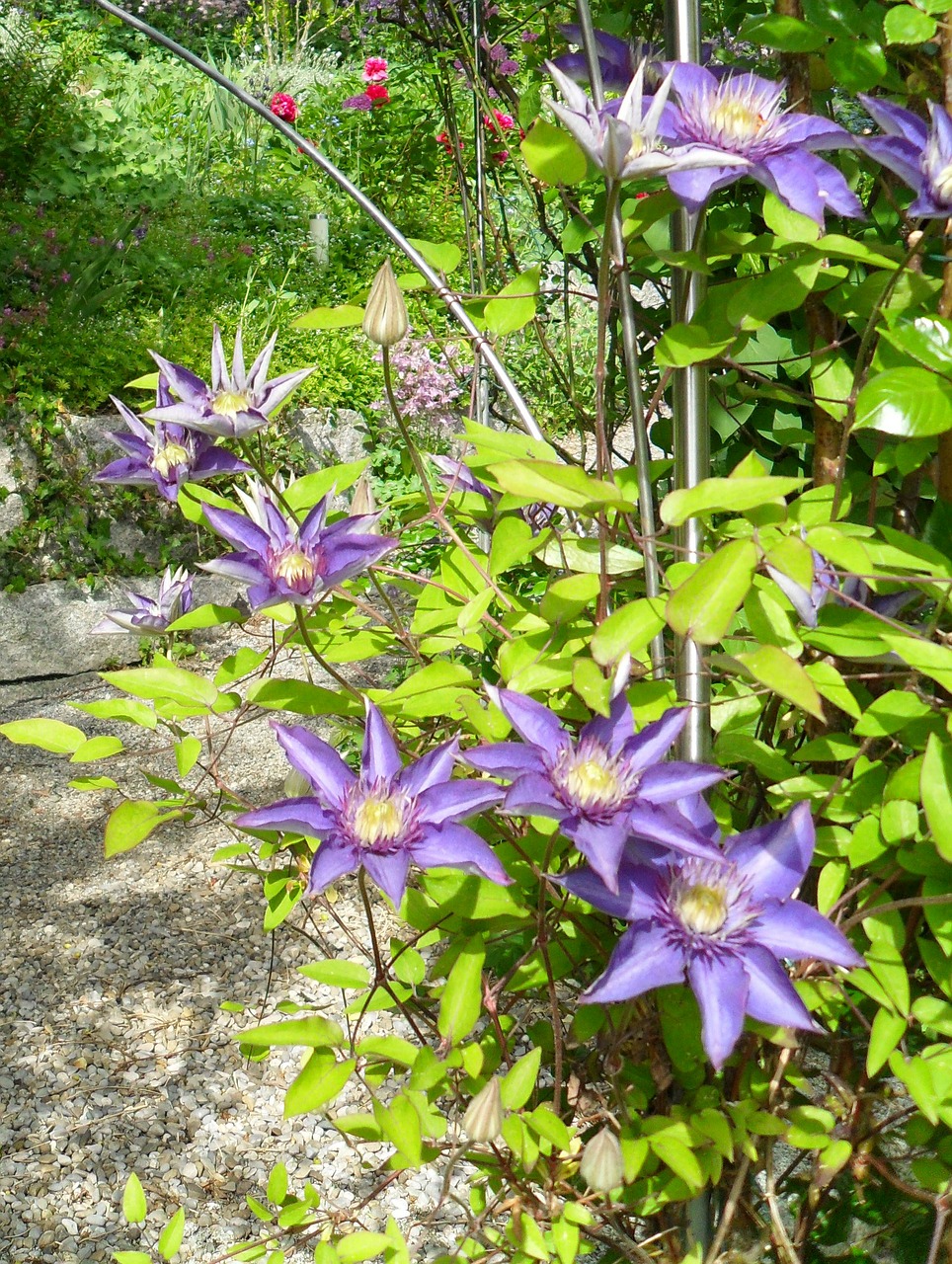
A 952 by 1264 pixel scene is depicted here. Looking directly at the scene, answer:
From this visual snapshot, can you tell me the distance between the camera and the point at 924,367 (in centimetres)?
67

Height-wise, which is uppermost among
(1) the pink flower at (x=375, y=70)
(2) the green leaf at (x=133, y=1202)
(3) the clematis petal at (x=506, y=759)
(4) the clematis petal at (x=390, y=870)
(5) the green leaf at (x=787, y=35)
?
(1) the pink flower at (x=375, y=70)

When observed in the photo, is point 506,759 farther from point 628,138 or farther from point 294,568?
point 628,138

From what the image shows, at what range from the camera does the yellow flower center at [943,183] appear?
1.95 feet

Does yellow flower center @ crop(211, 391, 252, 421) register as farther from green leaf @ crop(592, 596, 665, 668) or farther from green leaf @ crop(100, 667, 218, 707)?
green leaf @ crop(592, 596, 665, 668)

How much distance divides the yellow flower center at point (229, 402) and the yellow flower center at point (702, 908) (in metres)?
0.44

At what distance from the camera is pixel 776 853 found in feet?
1.92

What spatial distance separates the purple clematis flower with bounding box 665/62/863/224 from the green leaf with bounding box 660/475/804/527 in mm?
161

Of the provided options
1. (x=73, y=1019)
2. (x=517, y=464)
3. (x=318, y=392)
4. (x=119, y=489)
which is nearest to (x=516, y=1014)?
(x=73, y=1019)

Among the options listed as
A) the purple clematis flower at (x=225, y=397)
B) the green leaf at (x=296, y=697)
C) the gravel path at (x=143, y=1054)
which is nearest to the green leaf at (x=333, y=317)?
the purple clematis flower at (x=225, y=397)

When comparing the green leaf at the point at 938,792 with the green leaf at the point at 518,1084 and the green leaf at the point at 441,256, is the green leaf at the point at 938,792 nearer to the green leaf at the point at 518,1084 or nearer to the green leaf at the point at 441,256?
the green leaf at the point at 518,1084

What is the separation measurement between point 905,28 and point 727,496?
0.93 feet

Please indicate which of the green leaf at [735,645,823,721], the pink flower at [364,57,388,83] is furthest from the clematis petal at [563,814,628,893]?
the pink flower at [364,57,388,83]

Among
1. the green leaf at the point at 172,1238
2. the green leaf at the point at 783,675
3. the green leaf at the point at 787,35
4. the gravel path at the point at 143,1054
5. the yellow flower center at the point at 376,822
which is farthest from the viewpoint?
the gravel path at the point at 143,1054

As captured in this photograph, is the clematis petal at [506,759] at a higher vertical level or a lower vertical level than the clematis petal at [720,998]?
higher
